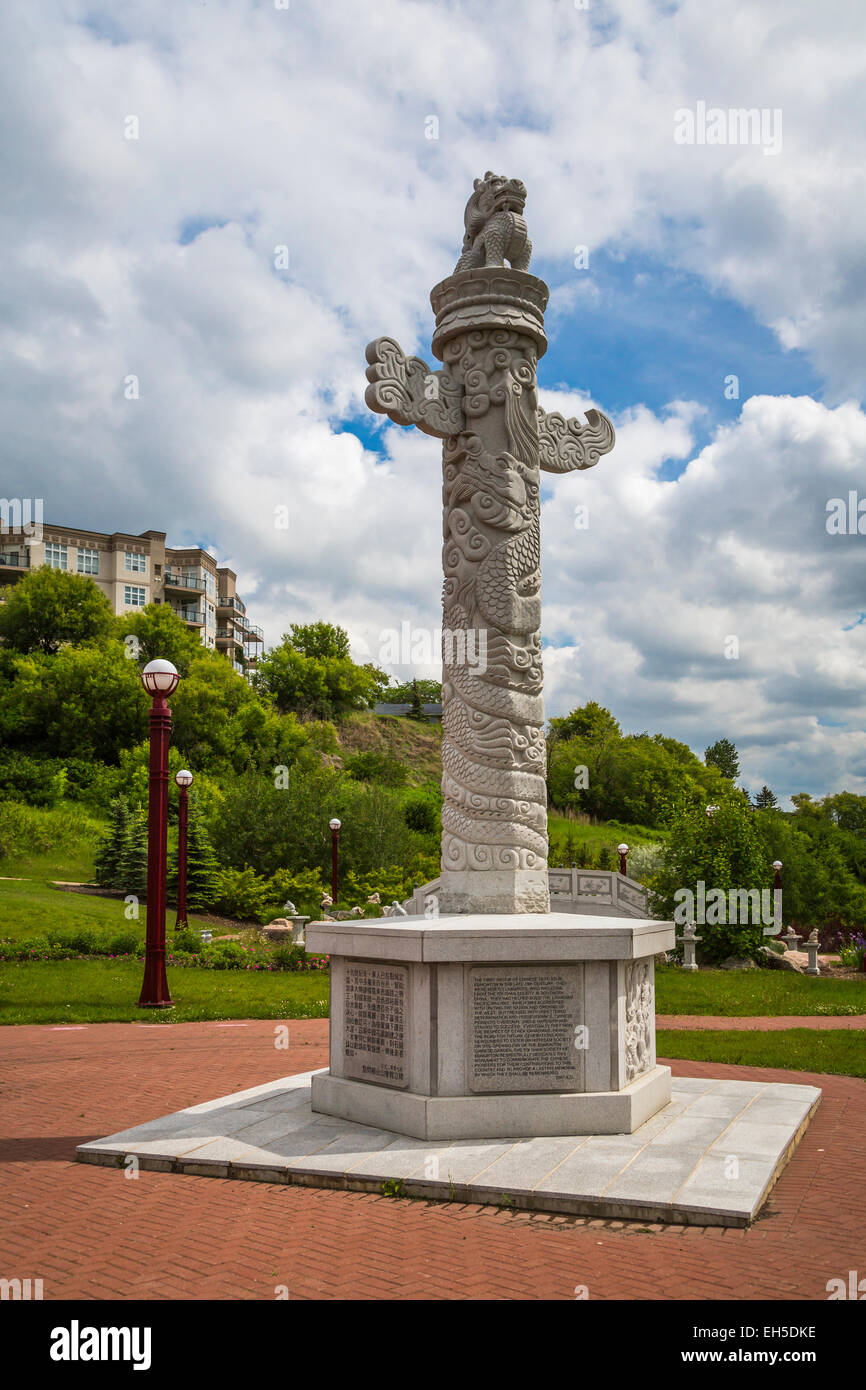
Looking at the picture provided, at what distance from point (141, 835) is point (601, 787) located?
36.6 meters

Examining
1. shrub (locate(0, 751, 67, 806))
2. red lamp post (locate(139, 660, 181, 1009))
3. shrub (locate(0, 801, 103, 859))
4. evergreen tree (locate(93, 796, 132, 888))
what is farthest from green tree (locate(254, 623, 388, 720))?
red lamp post (locate(139, 660, 181, 1009))

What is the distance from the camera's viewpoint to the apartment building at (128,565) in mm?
65500

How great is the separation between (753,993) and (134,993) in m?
10.3

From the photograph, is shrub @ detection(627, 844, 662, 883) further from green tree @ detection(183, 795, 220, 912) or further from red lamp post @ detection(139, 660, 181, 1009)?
red lamp post @ detection(139, 660, 181, 1009)

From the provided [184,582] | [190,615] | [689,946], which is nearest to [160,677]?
[689,946]

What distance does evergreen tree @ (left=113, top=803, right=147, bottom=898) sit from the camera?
92.1 ft

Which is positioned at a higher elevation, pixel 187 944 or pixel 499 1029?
pixel 499 1029

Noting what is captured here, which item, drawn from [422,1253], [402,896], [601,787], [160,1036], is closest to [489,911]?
[422,1253]

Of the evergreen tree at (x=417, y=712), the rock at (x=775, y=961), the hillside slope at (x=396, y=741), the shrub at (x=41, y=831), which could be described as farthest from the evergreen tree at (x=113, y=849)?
the evergreen tree at (x=417, y=712)

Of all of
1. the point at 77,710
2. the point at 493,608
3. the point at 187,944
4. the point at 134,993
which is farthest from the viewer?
the point at 77,710

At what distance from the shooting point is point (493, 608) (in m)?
8.29

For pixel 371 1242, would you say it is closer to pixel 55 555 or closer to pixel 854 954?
pixel 854 954

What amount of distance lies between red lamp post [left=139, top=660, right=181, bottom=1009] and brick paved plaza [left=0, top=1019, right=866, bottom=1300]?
255 inches

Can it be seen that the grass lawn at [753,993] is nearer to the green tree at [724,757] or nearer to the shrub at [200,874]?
the shrub at [200,874]
